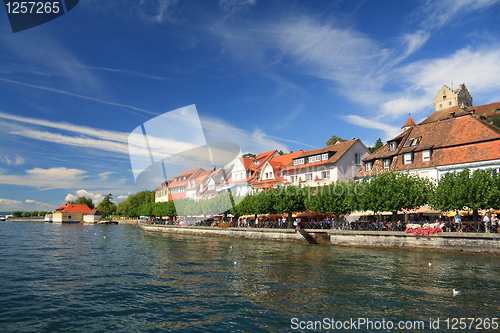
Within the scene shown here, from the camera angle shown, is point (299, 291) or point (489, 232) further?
point (489, 232)

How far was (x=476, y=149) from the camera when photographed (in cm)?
3553

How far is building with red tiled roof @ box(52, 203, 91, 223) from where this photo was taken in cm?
14112

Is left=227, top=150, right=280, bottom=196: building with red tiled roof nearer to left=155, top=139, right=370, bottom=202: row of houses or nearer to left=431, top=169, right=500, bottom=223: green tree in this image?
left=155, top=139, right=370, bottom=202: row of houses

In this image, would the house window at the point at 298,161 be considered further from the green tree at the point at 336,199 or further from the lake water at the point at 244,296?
the lake water at the point at 244,296

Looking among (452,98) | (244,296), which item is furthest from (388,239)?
(452,98)

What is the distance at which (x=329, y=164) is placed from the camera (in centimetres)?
5206

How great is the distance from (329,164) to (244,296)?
131 ft

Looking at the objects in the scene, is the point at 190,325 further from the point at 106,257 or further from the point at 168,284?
the point at 106,257

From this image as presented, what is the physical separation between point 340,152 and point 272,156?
81.4ft

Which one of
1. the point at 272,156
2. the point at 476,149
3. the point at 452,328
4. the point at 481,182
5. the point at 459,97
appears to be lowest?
the point at 452,328

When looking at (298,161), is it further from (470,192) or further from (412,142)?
(470,192)

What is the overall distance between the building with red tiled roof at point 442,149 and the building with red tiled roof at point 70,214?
5185 inches

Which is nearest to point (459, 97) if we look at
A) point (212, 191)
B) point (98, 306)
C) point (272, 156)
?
point (272, 156)

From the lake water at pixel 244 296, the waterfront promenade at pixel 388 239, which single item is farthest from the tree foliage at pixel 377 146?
the lake water at pixel 244 296
